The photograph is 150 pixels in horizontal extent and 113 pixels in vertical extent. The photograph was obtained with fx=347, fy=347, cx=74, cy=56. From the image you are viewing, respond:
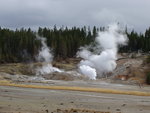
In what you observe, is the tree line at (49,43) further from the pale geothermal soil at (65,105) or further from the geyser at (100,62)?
the pale geothermal soil at (65,105)

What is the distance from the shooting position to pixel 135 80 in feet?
336

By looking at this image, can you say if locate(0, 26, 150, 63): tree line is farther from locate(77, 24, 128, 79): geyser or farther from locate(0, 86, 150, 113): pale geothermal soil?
locate(0, 86, 150, 113): pale geothermal soil

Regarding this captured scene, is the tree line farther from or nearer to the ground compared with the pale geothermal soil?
farther from the ground

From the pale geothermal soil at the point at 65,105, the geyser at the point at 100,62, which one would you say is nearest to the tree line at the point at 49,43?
the geyser at the point at 100,62

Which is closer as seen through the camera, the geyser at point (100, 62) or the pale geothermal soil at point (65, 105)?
the pale geothermal soil at point (65, 105)

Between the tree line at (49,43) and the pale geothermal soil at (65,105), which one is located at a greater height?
the tree line at (49,43)

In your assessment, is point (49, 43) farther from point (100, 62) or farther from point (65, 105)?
point (65, 105)

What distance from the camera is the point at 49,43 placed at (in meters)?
157

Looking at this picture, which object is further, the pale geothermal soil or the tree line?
the tree line

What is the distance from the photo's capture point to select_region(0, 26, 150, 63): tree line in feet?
485

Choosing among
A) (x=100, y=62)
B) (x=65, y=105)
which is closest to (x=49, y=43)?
(x=100, y=62)

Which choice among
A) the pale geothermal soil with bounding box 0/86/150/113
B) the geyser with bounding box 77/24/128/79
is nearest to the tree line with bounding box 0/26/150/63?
the geyser with bounding box 77/24/128/79

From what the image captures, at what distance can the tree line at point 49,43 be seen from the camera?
14775 centimetres

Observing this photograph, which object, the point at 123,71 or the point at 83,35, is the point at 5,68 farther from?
the point at 83,35
